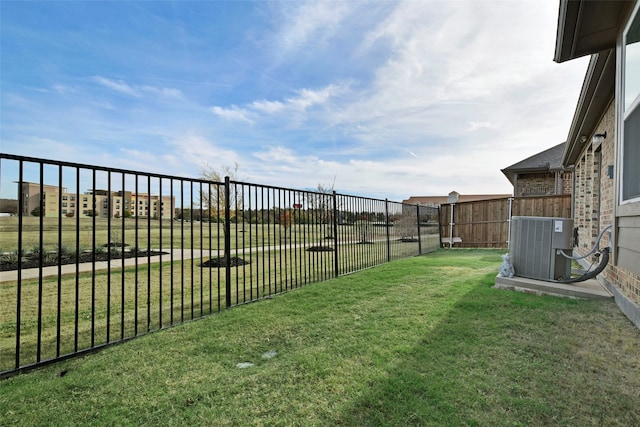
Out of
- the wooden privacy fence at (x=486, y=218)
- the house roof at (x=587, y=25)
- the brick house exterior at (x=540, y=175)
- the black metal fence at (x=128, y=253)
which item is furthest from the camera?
the brick house exterior at (x=540, y=175)

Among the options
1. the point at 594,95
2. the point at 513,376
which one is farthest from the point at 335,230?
the point at 594,95

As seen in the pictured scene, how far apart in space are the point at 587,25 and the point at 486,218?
9.38 m

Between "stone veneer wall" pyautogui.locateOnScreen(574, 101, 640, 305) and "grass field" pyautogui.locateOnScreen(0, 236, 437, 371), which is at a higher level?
"stone veneer wall" pyautogui.locateOnScreen(574, 101, 640, 305)

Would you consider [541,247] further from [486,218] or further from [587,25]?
[486,218]

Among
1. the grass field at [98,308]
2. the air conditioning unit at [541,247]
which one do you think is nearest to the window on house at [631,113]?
the air conditioning unit at [541,247]

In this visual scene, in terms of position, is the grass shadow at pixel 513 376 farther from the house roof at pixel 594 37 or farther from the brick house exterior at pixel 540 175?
the brick house exterior at pixel 540 175

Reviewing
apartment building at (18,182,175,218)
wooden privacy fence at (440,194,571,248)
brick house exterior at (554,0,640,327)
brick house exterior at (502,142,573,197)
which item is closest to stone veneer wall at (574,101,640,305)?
brick house exterior at (554,0,640,327)

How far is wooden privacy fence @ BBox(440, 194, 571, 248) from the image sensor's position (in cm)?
962

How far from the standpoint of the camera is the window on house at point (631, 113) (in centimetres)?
213

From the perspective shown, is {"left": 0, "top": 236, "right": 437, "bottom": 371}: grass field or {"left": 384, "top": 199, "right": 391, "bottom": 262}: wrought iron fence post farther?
{"left": 384, "top": 199, "right": 391, "bottom": 262}: wrought iron fence post

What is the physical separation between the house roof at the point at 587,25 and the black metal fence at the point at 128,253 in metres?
3.38

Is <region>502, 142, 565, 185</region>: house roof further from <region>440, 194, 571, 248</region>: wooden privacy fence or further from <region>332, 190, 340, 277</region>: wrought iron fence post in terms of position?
<region>332, 190, 340, 277</region>: wrought iron fence post

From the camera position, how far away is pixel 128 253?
28.3 ft

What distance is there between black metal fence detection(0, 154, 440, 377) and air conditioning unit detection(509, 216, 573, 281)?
2.88 meters
